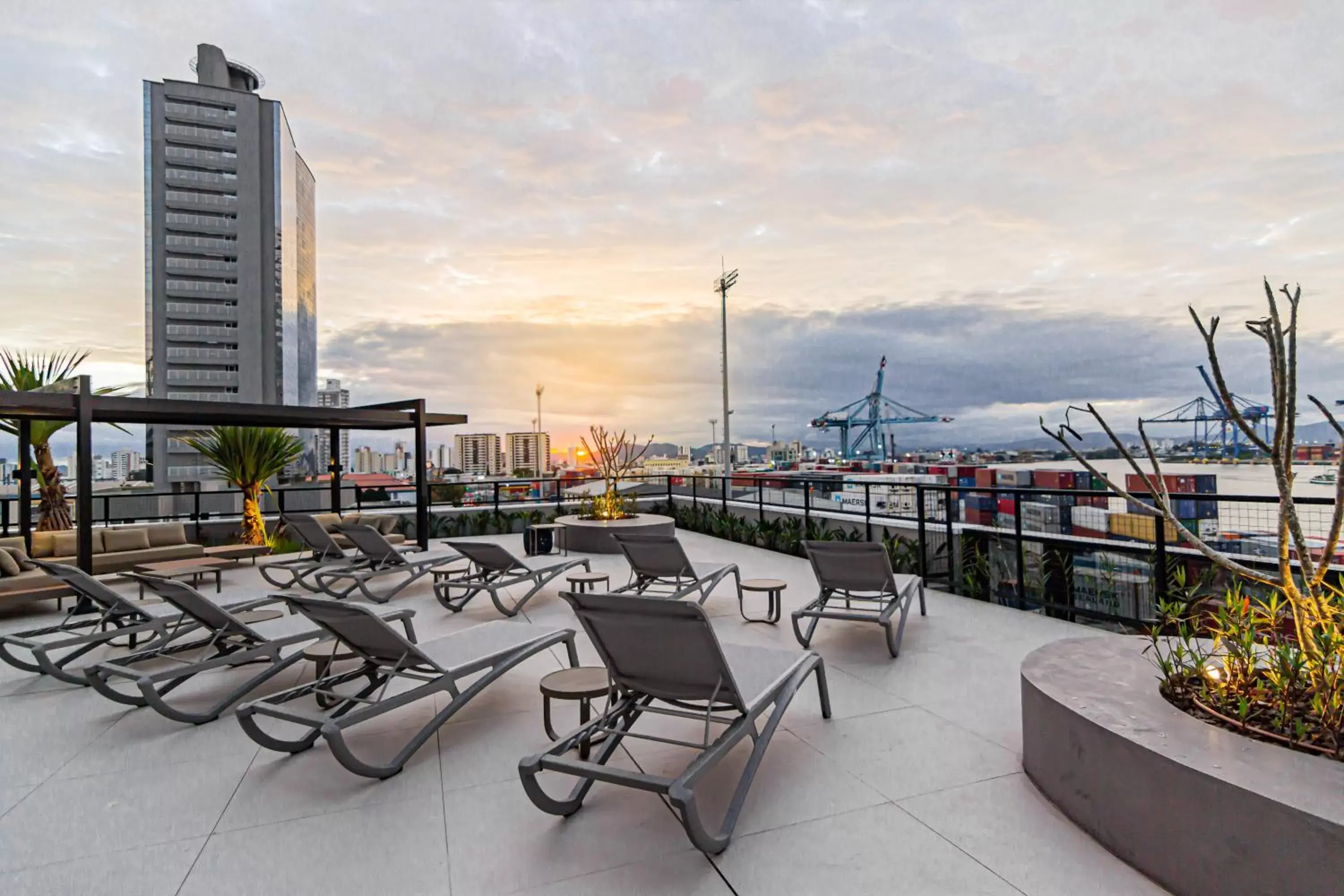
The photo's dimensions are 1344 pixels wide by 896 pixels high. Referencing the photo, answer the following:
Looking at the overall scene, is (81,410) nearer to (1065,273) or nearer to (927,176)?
(927,176)

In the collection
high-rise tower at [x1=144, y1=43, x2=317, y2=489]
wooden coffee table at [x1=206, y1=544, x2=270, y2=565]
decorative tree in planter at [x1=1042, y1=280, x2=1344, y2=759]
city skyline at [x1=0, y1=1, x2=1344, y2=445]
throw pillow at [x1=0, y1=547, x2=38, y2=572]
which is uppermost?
high-rise tower at [x1=144, y1=43, x2=317, y2=489]

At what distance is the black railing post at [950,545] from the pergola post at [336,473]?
939cm

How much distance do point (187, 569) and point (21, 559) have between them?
68.8 inches

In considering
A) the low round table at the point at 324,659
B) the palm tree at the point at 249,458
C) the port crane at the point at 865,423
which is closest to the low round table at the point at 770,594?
the low round table at the point at 324,659

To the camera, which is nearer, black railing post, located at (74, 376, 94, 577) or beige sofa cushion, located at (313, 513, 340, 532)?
black railing post, located at (74, 376, 94, 577)

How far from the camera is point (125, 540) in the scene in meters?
8.12

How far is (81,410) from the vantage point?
21.2 ft

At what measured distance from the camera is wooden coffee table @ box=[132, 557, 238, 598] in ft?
21.4

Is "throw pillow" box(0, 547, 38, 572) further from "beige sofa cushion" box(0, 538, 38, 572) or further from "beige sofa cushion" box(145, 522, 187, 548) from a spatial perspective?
"beige sofa cushion" box(145, 522, 187, 548)

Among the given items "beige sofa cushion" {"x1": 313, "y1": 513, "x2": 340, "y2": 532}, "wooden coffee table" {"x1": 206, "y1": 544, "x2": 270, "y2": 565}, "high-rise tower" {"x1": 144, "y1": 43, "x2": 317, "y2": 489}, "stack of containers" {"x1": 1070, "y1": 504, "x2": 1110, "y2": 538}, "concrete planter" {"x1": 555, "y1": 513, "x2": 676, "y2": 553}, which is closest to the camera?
"stack of containers" {"x1": 1070, "y1": 504, "x2": 1110, "y2": 538}

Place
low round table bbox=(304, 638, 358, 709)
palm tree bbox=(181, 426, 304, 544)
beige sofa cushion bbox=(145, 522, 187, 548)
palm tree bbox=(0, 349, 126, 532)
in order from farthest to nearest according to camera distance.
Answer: palm tree bbox=(181, 426, 304, 544)
beige sofa cushion bbox=(145, 522, 187, 548)
palm tree bbox=(0, 349, 126, 532)
low round table bbox=(304, 638, 358, 709)

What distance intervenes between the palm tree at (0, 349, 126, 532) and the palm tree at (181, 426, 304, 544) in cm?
169

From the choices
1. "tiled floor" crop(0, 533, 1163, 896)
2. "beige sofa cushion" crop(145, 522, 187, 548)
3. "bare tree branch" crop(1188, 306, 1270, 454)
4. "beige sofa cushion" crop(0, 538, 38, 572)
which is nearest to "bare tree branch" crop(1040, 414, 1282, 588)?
"bare tree branch" crop(1188, 306, 1270, 454)

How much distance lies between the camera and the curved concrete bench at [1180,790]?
1.65 meters
